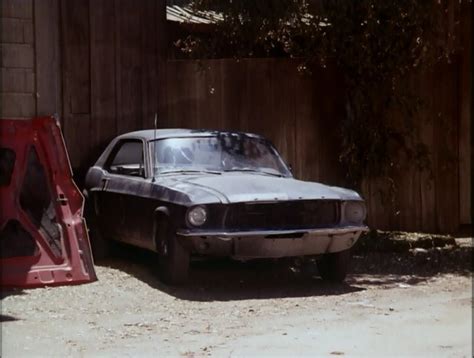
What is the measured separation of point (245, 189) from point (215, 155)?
3.91 ft

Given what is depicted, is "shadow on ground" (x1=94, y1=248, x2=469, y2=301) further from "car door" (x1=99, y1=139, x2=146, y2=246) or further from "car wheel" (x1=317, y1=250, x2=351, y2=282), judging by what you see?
"car door" (x1=99, y1=139, x2=146, y2=246)

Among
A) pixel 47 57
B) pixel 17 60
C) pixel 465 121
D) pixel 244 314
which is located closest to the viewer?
pixel 244 314

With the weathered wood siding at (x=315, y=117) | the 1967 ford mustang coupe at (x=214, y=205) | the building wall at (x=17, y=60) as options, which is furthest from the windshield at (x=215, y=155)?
the weathered wood siding at (x=315, y=117)

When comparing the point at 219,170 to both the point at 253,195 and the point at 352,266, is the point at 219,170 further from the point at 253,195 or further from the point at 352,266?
the point at 352,266

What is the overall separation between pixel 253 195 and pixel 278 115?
361cm

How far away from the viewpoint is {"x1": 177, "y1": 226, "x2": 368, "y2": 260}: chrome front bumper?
8648 millimetres

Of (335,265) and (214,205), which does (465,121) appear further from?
(214,205)

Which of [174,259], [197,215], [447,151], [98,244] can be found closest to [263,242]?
[197,215]

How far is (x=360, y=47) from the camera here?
1160cm

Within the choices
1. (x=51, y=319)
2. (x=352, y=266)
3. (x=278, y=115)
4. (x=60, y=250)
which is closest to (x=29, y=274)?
(x=60, y=250)

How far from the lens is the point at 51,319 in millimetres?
7762

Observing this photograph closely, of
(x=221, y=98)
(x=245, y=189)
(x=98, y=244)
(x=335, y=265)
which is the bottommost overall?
(x=335, y=265)

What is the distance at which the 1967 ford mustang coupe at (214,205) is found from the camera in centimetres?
871

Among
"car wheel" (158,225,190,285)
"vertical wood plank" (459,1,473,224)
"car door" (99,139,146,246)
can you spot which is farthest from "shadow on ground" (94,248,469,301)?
"vertical wood plank" (459,1,473,224)
